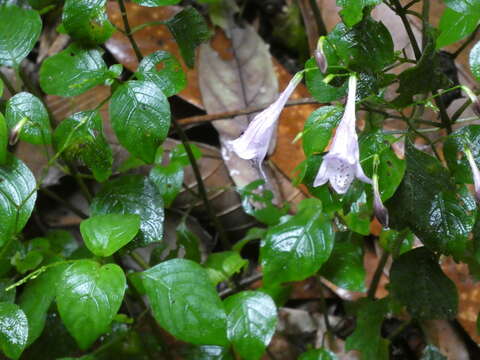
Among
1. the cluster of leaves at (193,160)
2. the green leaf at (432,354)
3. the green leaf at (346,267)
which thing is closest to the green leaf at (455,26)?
the cluster of leaves at (193,160)

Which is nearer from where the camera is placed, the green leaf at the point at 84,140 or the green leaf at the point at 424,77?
the green leaf at the point at 424,77

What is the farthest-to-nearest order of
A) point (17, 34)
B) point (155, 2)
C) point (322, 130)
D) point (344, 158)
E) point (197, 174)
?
point (197, 174) < point (17, 34) < point (155, 2) < point (322, 130) < point (344, 158)

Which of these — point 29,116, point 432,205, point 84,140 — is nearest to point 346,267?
point 432,205

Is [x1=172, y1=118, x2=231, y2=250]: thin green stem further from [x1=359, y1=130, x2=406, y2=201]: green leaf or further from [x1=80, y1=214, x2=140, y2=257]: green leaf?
[x1=359, y1=130, x2=406, y2=201]: green leaf

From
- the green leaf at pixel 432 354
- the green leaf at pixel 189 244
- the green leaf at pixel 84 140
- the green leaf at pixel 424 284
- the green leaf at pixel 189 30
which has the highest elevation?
the green leaf at pixel 189 30

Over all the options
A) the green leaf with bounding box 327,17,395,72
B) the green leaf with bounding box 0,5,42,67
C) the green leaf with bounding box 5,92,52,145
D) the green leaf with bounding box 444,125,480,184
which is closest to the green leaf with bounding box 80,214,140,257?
the green leaf with bounding box 5,92,52,145

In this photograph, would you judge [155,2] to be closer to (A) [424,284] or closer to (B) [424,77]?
(B) [424,77]

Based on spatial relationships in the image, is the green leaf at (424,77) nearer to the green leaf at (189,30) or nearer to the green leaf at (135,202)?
the green leaf at (189,30)

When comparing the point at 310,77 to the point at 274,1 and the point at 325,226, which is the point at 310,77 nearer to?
the point at 325,226
